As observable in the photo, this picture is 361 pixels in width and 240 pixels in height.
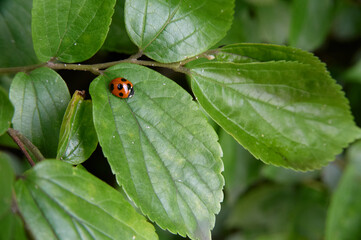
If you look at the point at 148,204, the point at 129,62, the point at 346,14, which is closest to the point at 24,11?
the point at 129,62

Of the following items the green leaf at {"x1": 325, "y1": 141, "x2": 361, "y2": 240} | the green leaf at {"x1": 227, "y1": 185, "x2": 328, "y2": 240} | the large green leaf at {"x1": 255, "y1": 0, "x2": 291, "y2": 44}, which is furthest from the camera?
the green leaf at {"x1": 227, "y1": 185, "x2": 328, "y2": 240}

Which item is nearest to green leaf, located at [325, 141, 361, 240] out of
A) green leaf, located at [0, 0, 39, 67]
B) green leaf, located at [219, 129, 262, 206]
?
green leaf, located at [219, 129, 262, 206]

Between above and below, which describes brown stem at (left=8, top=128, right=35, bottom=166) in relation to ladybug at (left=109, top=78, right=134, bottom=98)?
below

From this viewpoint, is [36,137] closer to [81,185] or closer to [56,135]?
[56,135]

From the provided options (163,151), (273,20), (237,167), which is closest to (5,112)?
(163,151)

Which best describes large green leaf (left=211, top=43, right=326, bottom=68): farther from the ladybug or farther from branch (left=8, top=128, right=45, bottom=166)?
branch (left=8, top=128, right=45, bottom=166)
